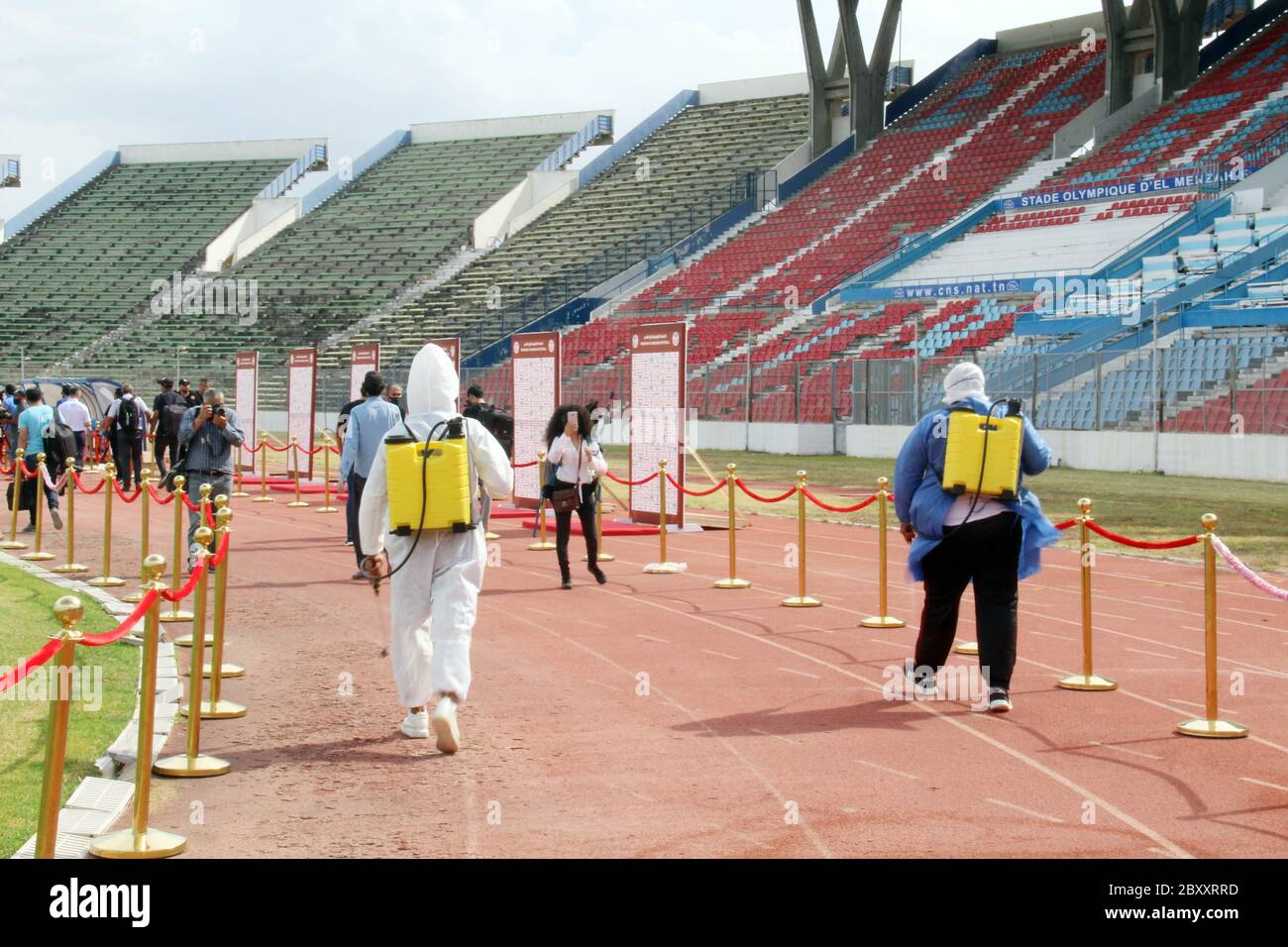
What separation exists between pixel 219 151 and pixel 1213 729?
237 feet

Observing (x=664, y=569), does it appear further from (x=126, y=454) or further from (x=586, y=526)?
(x=126, y=454)

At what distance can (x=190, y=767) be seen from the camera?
7.45 m

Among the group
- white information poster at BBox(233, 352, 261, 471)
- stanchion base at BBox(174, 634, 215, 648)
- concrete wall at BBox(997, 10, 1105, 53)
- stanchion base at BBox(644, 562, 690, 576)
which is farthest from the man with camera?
concrete wall at BBox(997, 10, 1105, 53)

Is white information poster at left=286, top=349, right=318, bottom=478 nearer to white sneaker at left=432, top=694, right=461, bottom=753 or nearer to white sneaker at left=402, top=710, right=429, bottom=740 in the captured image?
white sneaker at left=402, top=710, right=429, bottom=740

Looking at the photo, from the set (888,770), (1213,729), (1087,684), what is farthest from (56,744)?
(1087,684)

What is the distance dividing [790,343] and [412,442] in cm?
3357

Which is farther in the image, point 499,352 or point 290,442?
point 499,352

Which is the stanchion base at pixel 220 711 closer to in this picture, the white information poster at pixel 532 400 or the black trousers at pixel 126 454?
the white information poster at pixel 532 400

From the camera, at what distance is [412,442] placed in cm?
802

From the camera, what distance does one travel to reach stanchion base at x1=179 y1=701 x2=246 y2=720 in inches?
345

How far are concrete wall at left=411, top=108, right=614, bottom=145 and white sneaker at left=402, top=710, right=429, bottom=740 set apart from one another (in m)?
61.2

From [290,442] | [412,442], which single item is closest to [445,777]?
[412,442]

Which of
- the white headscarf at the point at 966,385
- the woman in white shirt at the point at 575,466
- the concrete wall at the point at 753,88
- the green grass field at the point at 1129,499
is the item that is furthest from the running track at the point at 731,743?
the concrete wall at the point at 753,88
